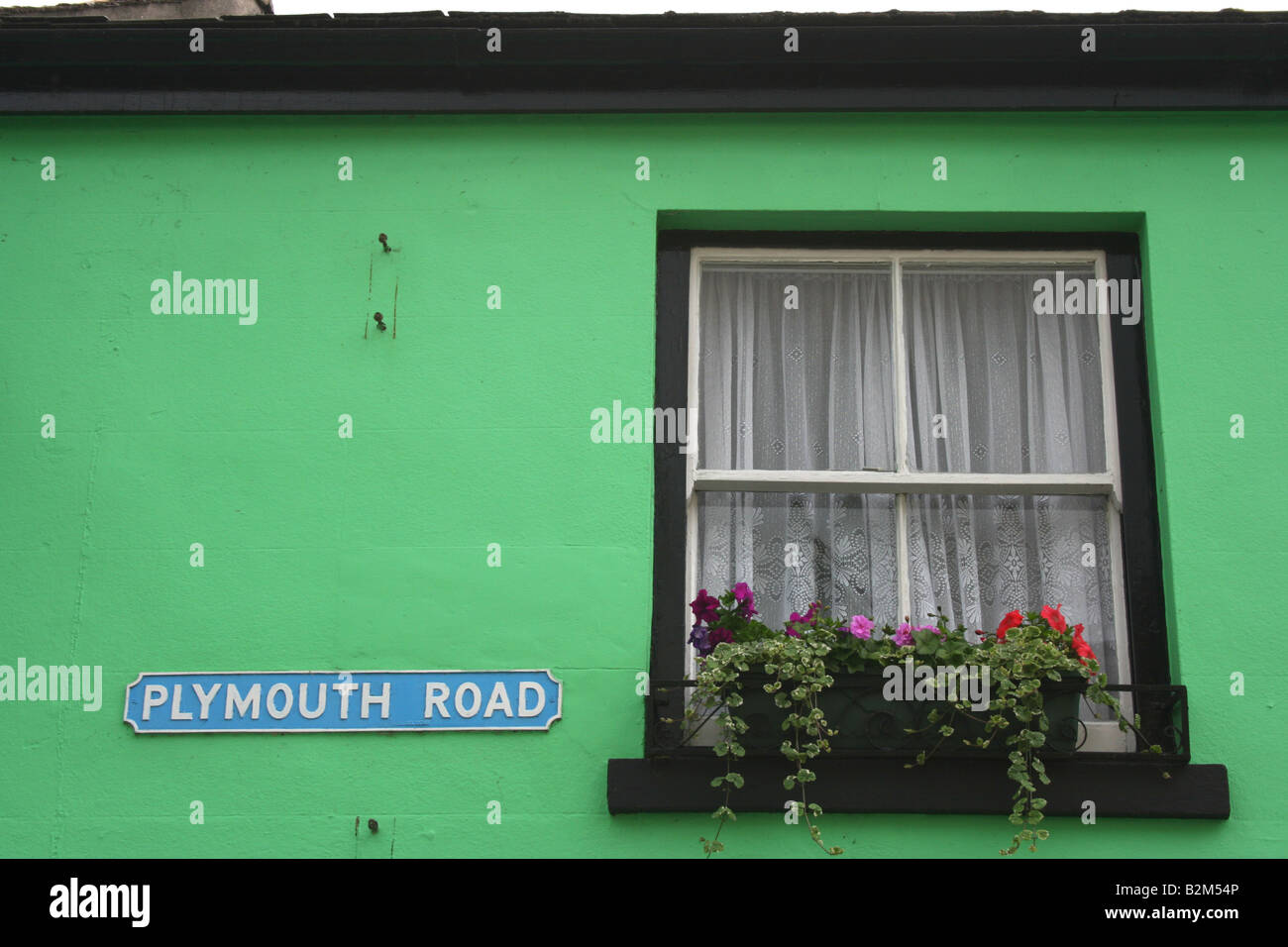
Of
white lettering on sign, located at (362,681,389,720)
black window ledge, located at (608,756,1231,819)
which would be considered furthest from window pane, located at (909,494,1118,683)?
white lettering on sign, located at (362,681,389,720)

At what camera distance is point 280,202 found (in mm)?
5996

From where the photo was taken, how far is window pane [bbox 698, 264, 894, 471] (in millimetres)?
5871

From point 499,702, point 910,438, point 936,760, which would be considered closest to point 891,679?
point 936,760

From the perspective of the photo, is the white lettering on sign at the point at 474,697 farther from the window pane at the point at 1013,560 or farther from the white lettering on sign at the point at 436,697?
the window pane at the point at 1013,560

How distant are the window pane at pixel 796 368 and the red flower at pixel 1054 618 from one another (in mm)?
867

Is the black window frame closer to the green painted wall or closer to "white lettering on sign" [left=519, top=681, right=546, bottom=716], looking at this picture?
the green painted wall

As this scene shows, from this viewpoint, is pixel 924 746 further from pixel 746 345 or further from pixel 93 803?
pixel 93 803

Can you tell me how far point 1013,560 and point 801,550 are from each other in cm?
82

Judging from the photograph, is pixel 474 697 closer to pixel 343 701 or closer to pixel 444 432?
pixel 343 701

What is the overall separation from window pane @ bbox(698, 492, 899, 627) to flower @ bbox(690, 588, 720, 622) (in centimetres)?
31

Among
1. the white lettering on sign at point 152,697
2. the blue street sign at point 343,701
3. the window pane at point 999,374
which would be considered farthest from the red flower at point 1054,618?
the white lettering on sign at point 152,697

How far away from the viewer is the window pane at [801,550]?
18.5ft
